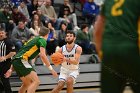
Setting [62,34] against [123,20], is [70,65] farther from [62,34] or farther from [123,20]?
[123,20]

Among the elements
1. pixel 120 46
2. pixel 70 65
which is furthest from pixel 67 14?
pixel 120 46

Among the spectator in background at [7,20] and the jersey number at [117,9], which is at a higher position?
the jersey number at [117,9]

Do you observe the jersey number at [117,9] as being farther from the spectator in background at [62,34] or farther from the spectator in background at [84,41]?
the spectator in background at [84,41]

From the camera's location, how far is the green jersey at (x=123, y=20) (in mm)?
3145

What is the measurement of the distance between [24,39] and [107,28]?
931 cm

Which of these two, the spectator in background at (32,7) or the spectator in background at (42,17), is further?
the spectator in background at (32,7)

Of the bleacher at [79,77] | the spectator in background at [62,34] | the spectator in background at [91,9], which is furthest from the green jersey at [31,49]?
the spectator in background at [91,9]

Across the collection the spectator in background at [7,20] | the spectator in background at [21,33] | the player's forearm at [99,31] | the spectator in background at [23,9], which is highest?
the player's forearm at [99,31]

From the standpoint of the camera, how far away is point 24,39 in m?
12.4

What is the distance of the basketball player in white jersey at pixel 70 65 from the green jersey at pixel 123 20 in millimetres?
5388

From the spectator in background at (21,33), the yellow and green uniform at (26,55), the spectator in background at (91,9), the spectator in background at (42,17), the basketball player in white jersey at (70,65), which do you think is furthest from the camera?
the spectator in background at (91,9)

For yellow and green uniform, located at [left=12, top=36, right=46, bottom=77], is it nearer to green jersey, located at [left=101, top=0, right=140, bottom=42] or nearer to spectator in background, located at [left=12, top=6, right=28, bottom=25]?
green jersey, located at [left=101, top=0, right=140, bottom=42]

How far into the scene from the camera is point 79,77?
11898 mm

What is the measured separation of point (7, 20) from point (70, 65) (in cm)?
505
